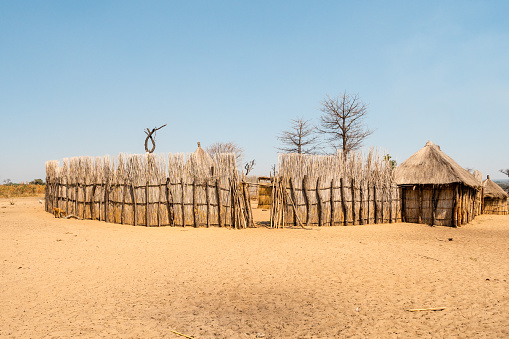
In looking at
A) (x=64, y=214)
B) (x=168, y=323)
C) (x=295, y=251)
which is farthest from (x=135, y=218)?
(x=168, y=323)

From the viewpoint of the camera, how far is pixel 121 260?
6770mm

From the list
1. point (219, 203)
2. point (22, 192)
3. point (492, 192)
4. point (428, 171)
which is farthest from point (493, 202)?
point (22, 192)

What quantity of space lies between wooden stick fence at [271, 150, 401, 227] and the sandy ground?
228cm

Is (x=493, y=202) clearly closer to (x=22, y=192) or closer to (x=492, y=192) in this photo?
(x=492, y=192)

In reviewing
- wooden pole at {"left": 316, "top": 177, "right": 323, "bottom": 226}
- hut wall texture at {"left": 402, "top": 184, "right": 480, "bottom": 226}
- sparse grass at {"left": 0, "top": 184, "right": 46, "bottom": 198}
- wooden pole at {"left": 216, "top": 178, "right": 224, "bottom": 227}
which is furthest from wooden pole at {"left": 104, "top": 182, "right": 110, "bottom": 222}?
sparse grass at {"left": 0, "top": 184, "right": 46, "bottom": 198}

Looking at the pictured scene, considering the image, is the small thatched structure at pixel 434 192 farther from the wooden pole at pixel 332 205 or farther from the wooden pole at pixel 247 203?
the wooden pole at pixel 247 203

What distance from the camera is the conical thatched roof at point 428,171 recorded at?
12.4 metres

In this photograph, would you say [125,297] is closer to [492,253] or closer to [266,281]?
[266,281]

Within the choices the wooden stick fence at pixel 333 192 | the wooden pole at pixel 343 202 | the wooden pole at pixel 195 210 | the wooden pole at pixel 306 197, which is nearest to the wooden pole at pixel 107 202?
the wooden pole at pixel 195 210

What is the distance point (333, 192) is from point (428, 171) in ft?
13.5

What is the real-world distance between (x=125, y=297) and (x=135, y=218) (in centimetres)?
670

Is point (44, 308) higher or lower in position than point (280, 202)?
lower

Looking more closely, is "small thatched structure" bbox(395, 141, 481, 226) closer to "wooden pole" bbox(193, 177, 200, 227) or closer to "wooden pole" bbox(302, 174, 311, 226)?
"wooden pole" bbox(302, 174, 311, 226)

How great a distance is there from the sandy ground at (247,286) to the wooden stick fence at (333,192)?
2.28 meters
